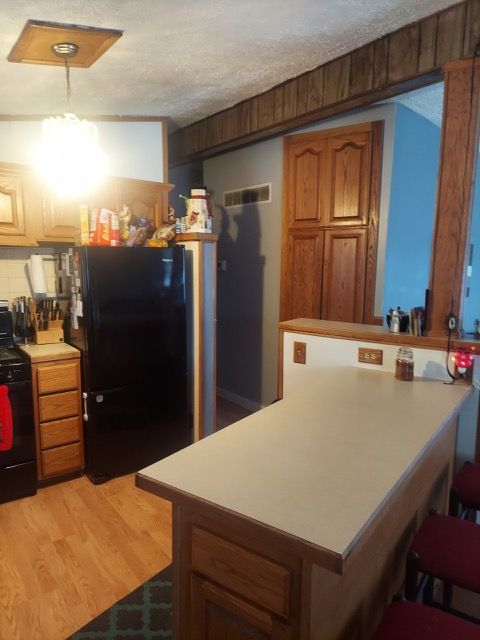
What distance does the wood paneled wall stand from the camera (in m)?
1.96

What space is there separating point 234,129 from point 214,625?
3176 mm

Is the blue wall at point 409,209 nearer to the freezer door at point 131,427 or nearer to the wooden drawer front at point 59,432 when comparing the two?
the freezer door at point 131,427

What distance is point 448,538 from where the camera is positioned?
1.42 meters

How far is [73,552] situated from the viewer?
224cm

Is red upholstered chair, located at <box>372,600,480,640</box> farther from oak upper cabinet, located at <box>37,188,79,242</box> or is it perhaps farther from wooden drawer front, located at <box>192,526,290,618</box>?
oak upper cabinet, located at <box>37,188,79,242</box>

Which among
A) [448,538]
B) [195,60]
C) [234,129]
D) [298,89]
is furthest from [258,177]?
[448,538]

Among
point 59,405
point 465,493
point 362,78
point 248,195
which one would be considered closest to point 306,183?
point 248,195

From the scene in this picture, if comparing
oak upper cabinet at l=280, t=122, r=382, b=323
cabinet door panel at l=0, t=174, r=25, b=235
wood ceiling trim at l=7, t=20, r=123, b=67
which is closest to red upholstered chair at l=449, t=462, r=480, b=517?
oak upper cabinet at l=280, t=122, r=382, b=323

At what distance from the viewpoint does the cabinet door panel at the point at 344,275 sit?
10.8 feet

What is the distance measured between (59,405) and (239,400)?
200 cm

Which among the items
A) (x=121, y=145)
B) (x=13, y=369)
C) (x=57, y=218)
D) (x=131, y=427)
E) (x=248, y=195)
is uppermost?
(x=121, y=145)

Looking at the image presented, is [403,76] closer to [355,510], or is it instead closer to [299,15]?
[299,15]

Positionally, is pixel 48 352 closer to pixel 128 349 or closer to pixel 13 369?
pixel 13 369

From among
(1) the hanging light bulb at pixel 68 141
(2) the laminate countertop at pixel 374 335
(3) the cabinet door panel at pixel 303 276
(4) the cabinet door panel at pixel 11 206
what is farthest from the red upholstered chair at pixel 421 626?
(4) the cabinet door panel at pixel 11 206
